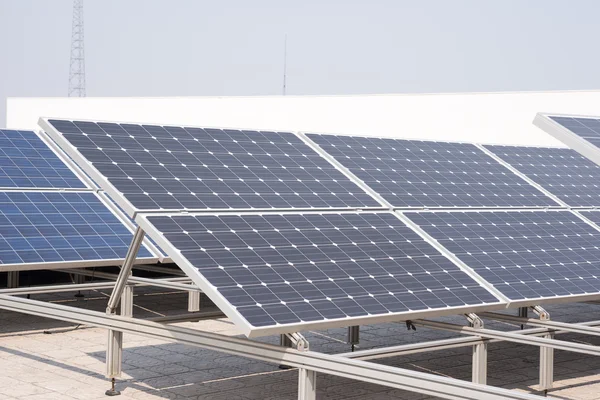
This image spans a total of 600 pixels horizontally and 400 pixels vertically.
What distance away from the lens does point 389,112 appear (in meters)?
34.6

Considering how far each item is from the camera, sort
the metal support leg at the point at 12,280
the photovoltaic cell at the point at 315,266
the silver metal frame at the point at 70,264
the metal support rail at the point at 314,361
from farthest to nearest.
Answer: the metal support leg at the point at 12,280, the silver metal frame at the point at 70,264, the photovoltaic cell at the point at 315,266, the metal support rail at the point at 314,361

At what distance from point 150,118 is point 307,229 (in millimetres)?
32681

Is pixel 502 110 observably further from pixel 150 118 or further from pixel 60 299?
pixel 150 118

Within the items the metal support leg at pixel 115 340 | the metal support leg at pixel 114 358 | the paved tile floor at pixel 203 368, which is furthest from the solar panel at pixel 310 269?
the metal support leg at pixel 114 358

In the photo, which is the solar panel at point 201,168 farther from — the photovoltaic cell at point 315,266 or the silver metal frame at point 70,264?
the silver metal frame at point 70,264

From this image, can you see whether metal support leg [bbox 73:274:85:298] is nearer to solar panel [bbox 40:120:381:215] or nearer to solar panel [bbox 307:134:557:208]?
solar panel [bbox 307:134:557:208]

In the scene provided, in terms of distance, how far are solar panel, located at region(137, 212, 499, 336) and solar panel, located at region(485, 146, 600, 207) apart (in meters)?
5.97

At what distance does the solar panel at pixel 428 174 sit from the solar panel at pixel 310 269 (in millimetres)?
1981

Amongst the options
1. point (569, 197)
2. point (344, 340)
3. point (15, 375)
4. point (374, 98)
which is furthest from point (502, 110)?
point (15, 375)

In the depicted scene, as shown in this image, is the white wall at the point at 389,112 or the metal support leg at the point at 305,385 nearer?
the metal support leg at the point at 305,385

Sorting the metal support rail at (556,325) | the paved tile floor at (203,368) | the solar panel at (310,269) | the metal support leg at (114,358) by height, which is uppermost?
the solar panel at (310,269)

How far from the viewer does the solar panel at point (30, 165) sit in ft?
70.5

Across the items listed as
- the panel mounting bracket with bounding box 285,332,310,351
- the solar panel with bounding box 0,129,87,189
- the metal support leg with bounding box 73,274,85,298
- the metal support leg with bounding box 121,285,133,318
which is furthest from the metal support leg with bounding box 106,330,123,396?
the metal support leg with bounding box 73,274,85,298

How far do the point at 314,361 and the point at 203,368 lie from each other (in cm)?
558
